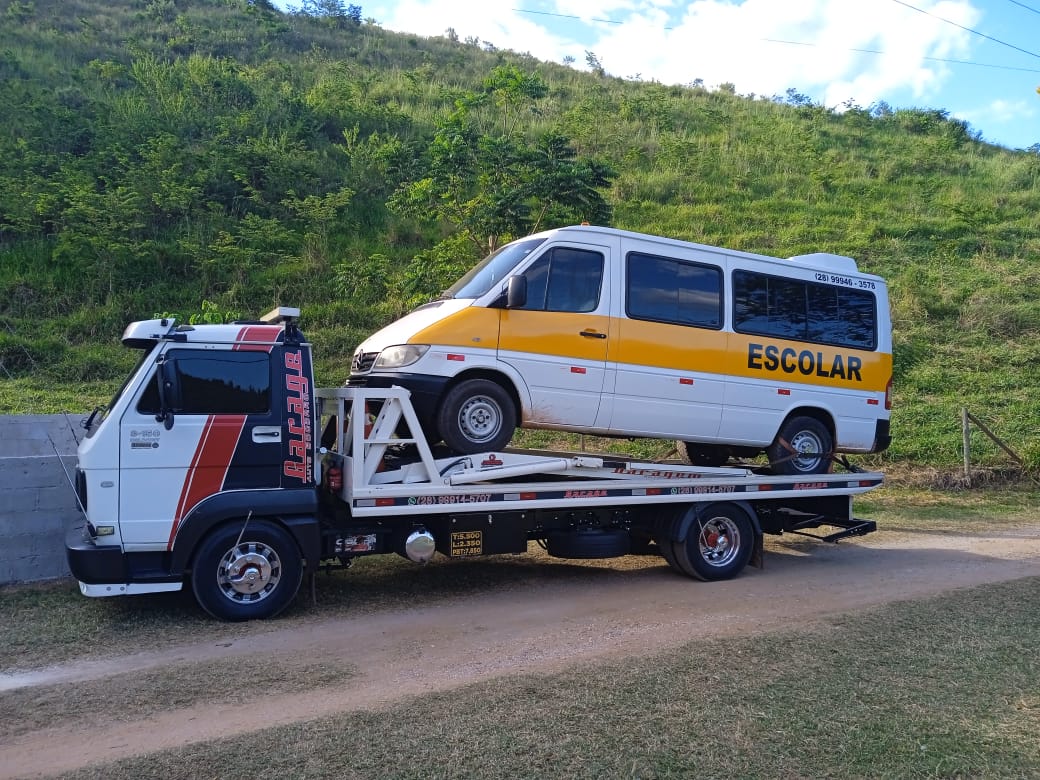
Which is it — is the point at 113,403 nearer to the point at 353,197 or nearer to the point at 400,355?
the point at 400,355

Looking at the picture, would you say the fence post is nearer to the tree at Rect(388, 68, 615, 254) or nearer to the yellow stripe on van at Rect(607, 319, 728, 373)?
the tree at Rect(388, 68, 615, 254)

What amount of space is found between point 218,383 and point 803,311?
19.7 ft

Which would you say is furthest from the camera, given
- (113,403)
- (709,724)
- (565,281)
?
(565,281)

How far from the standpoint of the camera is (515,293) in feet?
24.5

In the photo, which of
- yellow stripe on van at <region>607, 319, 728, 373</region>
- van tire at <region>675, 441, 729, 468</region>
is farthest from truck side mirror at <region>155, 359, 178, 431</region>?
van tire at <region>675, 441, 729, 468</region>

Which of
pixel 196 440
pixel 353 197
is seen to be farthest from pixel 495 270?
pixel 353 197

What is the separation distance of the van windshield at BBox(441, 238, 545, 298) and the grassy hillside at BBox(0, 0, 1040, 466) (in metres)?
8.41

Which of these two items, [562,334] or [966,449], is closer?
[562,334]

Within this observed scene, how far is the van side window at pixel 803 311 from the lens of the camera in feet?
29.3

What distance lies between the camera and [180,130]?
75.2 ft

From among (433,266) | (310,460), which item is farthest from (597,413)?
(433,266)

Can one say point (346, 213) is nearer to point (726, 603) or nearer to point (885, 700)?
point (726, 603)

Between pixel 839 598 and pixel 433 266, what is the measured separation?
11273 mm

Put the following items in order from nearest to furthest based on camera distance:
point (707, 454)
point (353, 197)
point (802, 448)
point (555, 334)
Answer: point (555, 334) → point (802, 448) → point (707, 454) → point (353, 197)
